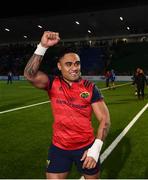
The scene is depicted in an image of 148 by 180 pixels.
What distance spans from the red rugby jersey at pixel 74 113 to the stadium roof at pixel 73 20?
106 ft

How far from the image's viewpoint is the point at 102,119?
4.52m

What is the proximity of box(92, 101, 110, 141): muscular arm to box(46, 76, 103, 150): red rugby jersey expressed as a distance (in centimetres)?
8

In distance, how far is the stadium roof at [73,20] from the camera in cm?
3759

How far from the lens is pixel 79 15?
2138 inches

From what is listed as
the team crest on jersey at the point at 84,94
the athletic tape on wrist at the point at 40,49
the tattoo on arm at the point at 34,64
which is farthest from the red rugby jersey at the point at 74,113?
the athletic tape on wrist at the point at 40,49

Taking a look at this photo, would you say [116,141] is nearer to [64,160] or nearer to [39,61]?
[64,160]

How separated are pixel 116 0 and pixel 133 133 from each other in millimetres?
26492

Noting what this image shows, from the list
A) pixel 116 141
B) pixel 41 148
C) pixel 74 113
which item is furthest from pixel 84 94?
pixel 116 141

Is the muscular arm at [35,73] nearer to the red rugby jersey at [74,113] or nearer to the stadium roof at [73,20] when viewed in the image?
the red rugby jersey at [74,113]

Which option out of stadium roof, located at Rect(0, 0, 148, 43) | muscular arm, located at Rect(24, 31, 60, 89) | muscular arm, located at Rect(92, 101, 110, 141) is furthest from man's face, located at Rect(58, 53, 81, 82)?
stadium roof, located at Rect(0, 0, 148, 43)

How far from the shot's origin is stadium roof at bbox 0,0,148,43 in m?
37.6

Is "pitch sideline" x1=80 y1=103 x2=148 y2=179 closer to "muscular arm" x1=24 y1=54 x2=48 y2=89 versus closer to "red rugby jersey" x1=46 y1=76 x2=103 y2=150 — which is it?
"red rugby jersey" x1=46 y1=76 x2=103 y2=150

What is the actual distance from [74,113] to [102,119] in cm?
36

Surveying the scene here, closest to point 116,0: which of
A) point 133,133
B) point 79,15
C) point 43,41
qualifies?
point 79,15
